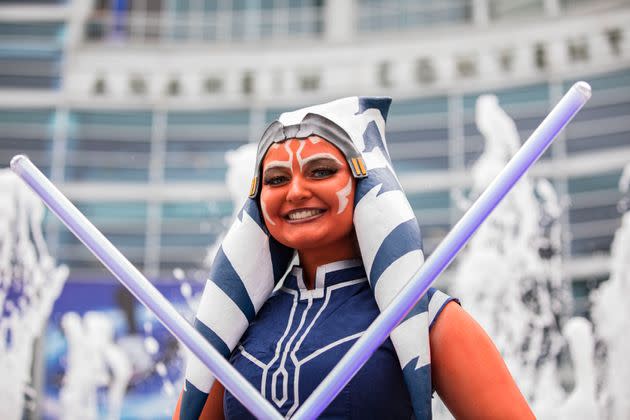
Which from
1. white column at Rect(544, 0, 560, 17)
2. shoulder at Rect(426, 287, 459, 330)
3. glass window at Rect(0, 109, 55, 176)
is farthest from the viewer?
glass window at Rect(0, 109, 55, 176)

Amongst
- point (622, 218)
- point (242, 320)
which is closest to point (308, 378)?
point (242, 320)

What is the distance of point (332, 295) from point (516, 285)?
11433 mm

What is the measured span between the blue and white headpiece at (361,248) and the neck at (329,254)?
10cm

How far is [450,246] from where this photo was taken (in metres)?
1.77

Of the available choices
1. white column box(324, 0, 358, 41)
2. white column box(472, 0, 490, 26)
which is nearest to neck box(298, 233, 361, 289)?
white column box(472, 0, 490, 26)

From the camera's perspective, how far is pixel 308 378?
2045 millimetres

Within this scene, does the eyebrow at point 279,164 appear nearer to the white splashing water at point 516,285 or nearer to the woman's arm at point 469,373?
the woman's arm at point 469,373

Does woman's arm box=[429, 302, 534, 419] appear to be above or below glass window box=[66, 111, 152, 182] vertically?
below

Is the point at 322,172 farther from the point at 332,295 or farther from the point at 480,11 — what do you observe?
the point at 480,11

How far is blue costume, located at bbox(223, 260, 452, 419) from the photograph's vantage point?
2.02 m

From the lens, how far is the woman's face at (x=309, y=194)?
7.30 ft

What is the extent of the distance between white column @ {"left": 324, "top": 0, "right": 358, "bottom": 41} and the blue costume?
63.0 feet

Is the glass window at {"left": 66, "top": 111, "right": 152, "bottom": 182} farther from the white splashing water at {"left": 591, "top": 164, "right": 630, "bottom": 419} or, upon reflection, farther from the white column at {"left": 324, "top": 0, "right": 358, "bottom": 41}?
the white splashing water at {"left": 591, "top": 164, "right": 630, "bottom": 419}

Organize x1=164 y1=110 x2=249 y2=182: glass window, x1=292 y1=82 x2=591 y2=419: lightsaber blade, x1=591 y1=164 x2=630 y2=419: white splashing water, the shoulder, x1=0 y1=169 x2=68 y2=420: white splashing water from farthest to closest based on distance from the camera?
x1=164 y1=110 x2=249 y2=182: glass window < x1=591 y1=164 x2=630 y2=419: white splashing water < x1=0 y1=169 x2=68 y2=420: white splashing water < the shoulder < x1=292 y1=82 x2=591 y2=419: lightsaber blade
